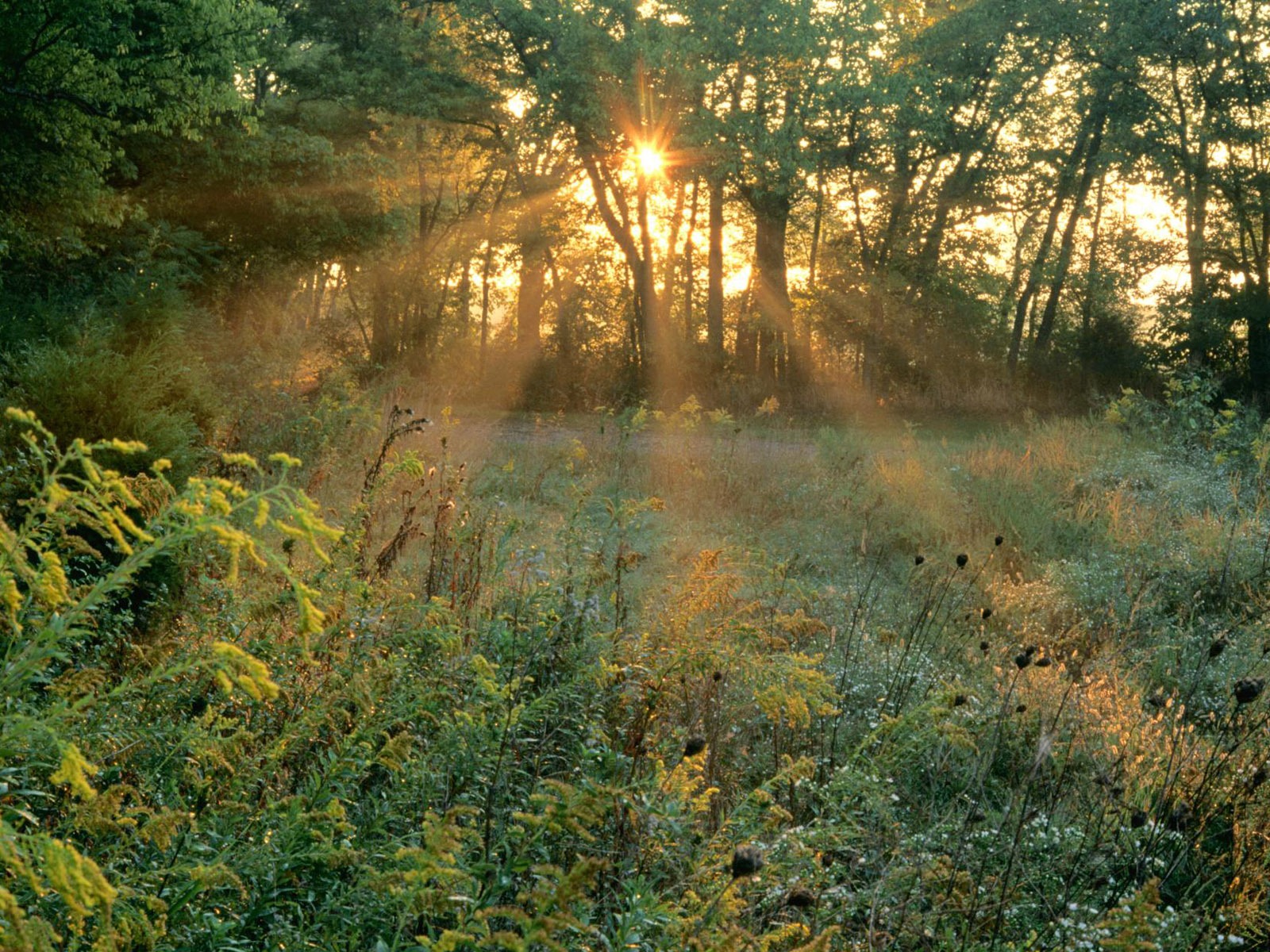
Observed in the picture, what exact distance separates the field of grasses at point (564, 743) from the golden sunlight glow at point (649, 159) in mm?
16225

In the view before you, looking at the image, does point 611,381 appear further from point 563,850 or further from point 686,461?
point 563,850

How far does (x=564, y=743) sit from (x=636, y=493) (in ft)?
21.7

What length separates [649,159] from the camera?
71.7 ft

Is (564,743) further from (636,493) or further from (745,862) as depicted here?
(636,493)

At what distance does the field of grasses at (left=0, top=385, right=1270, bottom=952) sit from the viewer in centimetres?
148

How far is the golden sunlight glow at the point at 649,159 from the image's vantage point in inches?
854

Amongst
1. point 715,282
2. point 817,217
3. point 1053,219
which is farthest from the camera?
point 817,217

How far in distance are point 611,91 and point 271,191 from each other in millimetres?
7943

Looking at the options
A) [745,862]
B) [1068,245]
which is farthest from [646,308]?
[745,862]

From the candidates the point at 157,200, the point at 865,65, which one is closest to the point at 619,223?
the point at 865,65

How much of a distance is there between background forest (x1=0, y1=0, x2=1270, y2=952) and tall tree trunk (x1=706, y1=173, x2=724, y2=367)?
0.64ft

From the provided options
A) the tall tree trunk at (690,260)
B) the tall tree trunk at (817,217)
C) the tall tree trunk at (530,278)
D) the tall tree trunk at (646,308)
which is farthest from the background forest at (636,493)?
the tall tree trunk at (690,260)

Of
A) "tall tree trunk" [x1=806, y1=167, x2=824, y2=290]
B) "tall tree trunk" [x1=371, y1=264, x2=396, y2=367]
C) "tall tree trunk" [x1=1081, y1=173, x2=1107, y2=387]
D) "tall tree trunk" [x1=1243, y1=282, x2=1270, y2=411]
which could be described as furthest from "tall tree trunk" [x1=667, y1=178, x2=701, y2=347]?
"tall tree trunk" [x1=1243, y1=282, x2=1270, y2=411]

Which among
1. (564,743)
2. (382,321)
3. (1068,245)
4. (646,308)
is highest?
(1068,245)
